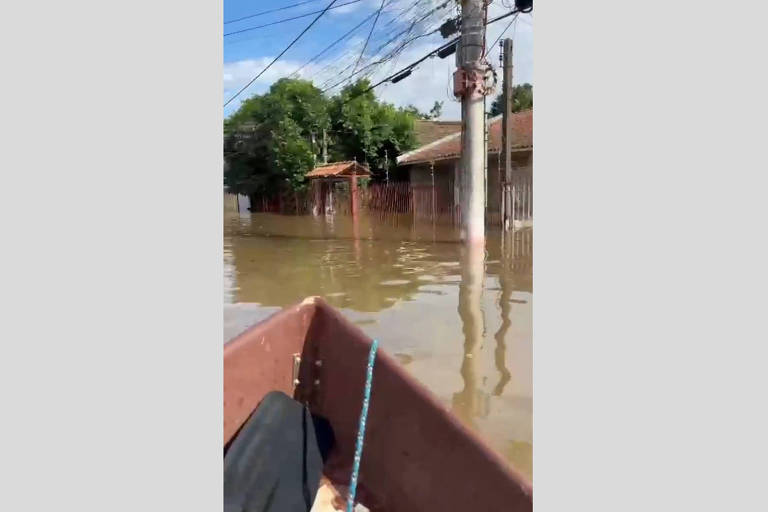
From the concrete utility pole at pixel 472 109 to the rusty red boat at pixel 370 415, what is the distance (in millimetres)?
4015

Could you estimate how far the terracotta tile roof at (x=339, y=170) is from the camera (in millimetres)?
10688

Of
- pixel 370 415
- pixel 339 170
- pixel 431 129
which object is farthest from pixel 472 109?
pixel 431 129

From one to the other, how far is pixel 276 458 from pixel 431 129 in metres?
12.5

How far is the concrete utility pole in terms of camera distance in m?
→ 5.38

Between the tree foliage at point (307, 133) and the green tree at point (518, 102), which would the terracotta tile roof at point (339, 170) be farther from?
the green tree at point (518, 102)

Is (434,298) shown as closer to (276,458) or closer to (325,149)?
(276,458)

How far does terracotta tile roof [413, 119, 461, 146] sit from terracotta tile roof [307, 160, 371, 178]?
225 cm

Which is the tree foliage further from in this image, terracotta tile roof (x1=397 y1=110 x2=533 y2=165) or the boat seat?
the boat seat

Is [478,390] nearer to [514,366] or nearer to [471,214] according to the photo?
[514,366]

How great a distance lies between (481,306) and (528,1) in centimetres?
206

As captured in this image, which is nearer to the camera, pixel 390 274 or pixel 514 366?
pixel 514 366

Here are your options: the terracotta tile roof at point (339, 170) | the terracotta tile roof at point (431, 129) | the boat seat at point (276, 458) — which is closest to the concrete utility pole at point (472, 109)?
the boat seat at point (276, 458)

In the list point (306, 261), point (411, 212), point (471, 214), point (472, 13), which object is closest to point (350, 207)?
point (411, 212)

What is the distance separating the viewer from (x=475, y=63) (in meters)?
5.57
